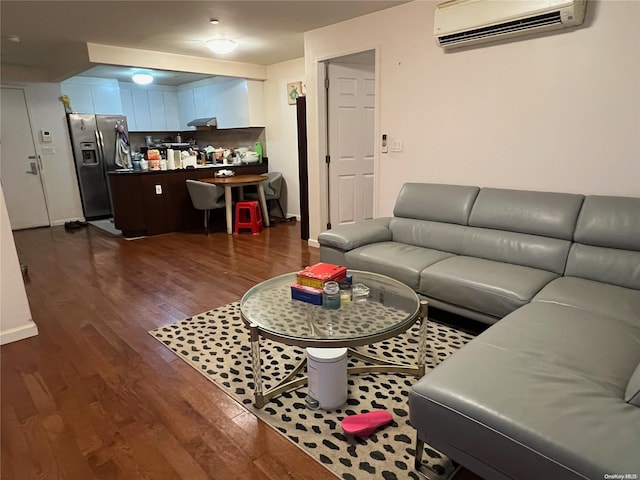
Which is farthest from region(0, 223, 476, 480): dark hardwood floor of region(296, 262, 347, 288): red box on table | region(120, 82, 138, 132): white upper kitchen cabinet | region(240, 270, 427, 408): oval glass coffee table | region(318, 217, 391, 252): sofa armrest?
region(120, 82, 138, 132): white upper kitchen cabinet

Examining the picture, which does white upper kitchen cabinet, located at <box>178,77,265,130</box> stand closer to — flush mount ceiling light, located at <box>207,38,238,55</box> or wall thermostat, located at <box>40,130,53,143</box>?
flush mount ceiling light, located at <box>207,38,238,55</box>

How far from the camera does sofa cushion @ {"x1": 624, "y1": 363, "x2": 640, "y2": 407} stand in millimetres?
1154

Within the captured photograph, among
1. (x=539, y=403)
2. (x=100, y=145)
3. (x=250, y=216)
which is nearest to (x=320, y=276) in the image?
(x=539, y=403)

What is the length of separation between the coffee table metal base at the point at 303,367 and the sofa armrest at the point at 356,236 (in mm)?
976

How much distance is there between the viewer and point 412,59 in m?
3.38

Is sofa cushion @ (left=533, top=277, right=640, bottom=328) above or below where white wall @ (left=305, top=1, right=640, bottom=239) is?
below

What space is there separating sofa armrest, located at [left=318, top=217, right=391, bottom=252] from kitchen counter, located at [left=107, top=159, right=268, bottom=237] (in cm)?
321

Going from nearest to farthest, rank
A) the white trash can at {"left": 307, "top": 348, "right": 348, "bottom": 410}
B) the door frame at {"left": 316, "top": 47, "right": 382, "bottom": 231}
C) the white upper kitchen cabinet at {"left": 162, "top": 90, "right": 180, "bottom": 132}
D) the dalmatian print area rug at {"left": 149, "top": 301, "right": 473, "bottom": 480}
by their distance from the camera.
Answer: the dalmatian print area rug at {"left": 149, "top": 301, "right": 473, "bottom": 480}, the white trash can at {"left": 307, "top": 348, "right": 348, "bottom": 410}, the door frame at {"left": 316, "top": 47, "right": 382, "bottom": 231}, the white upper kitchen cabinet at {"left": 162, "top": 90, "right": 180, "bottom": 132}

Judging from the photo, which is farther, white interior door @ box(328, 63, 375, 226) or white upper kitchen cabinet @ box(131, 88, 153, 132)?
white upper kitchen cabinet @ box(131, 88, 153, 132)

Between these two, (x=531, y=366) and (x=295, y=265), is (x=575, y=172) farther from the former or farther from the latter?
(x=295, y=265)

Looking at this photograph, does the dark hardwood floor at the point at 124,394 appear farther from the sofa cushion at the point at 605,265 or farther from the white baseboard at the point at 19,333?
the sofa cushion at the point at 605,265

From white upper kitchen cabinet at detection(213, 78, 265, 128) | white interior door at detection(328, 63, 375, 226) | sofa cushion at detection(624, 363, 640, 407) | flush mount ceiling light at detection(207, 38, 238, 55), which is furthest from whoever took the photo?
white upper kitchen cabinet at detection(213, 78, 265, 128)

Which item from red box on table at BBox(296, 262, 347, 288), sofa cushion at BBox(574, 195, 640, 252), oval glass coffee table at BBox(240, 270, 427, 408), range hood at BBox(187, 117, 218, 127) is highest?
range hood at BBox(187, 117, 218, 127)

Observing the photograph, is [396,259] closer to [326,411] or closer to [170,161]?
[326,411]
